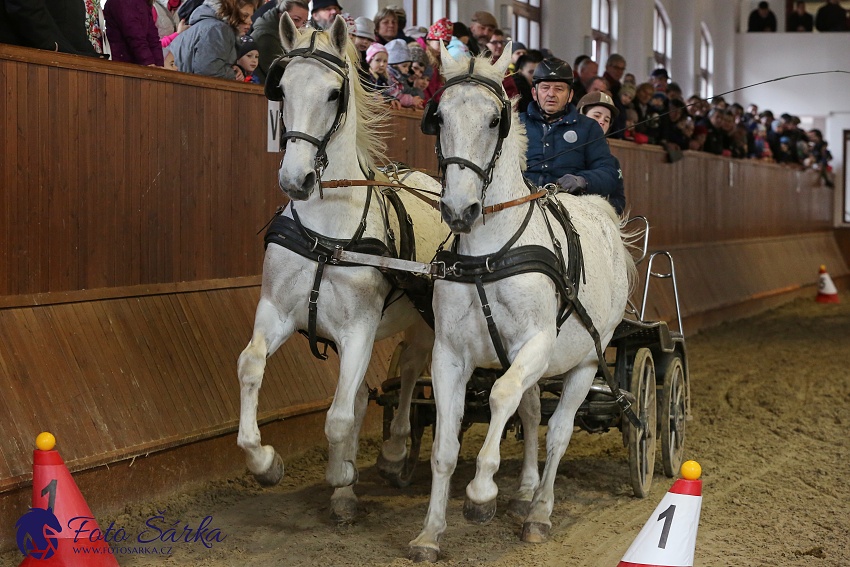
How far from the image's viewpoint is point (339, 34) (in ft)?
16.0

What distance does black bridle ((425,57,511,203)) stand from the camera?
4305mm

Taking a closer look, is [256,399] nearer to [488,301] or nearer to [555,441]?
[488,301]

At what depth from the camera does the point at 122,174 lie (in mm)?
5785

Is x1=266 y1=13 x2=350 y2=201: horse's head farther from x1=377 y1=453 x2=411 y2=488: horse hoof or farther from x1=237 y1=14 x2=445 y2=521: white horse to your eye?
x1=377 y1=453 x2=411 y2=488: horse hoof

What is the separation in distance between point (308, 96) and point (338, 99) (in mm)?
193

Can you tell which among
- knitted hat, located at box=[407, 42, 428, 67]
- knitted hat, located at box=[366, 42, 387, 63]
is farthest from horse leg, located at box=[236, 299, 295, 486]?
knitted hat, located at box=[407, 42, 428, 67]

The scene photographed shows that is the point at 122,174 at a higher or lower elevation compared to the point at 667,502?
higher

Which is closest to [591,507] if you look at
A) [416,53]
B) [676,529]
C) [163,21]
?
[676,529]

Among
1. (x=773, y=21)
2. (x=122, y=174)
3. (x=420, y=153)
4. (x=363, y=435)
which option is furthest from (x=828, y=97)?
(x=122, y=174)

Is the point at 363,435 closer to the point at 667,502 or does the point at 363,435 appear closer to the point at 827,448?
the point at 827,448

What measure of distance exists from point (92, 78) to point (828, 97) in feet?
79.9

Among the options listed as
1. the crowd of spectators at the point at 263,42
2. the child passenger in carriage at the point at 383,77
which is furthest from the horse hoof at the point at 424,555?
the child passenger in carriage at the point at 383,77

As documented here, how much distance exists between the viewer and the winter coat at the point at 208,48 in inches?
275

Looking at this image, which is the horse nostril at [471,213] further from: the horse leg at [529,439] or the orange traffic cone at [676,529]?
the horse leg at [529,439]
